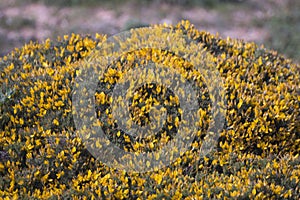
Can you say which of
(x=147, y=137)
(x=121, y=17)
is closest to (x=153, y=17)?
(x=121, y=17)

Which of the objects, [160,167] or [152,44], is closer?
[160,167]

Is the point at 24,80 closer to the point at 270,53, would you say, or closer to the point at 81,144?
the point at 81,144

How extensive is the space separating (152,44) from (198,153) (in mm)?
1538

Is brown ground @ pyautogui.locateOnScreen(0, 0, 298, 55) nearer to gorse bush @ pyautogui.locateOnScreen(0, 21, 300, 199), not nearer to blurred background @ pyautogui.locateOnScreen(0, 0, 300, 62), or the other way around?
blurred background @ pyautogui.locateOnScreen(0, 0, 300, 62)

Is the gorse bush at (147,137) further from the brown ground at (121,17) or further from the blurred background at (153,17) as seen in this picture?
the brown ground at (121,17)

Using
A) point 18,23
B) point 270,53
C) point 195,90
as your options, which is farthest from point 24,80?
point 18,23

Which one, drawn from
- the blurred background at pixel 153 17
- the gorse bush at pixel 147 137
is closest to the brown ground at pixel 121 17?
the blurred background at pixel 153 17

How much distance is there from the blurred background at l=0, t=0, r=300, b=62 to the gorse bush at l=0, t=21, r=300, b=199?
460 centimetres

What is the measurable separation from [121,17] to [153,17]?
804 mm

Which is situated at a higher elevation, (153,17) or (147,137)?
(153,17)

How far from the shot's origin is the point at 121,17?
11.1 metres

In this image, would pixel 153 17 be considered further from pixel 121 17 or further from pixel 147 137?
pixel 147 137

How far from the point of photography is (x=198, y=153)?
4.20m

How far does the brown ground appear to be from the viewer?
Result: 10.3 meters
